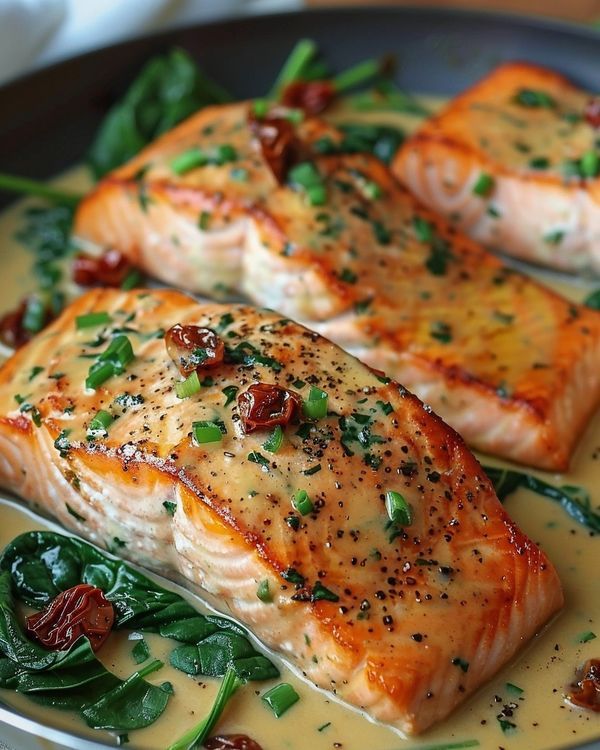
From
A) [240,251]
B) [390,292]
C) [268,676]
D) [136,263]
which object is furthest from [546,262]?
[268,676]

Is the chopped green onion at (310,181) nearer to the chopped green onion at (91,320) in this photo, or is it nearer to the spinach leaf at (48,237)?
the chopped green onion at (91,320)

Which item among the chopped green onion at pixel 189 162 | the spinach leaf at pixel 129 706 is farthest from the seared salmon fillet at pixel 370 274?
the spinach leaf at pixel 129 706

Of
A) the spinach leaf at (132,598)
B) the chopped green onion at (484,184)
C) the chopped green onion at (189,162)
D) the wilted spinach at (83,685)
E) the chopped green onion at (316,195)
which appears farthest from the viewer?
the chopped green onion at (484,184)

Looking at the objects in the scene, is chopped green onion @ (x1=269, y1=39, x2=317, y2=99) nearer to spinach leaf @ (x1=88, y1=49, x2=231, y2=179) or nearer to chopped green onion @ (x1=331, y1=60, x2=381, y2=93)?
chopped green onion @ (x1=331, y1=60, x2=381, y2=93)

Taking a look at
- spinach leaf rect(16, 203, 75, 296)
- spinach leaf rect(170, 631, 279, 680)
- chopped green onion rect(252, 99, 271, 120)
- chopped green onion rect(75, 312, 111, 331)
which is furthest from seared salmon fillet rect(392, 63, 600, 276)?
spinach leaf rect(170, 631, 279, 680)

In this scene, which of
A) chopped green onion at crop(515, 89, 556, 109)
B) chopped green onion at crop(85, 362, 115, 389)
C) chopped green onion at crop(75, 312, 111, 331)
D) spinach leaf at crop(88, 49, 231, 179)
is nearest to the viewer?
chopped green onion at crop(85, 362, 115, 389)
